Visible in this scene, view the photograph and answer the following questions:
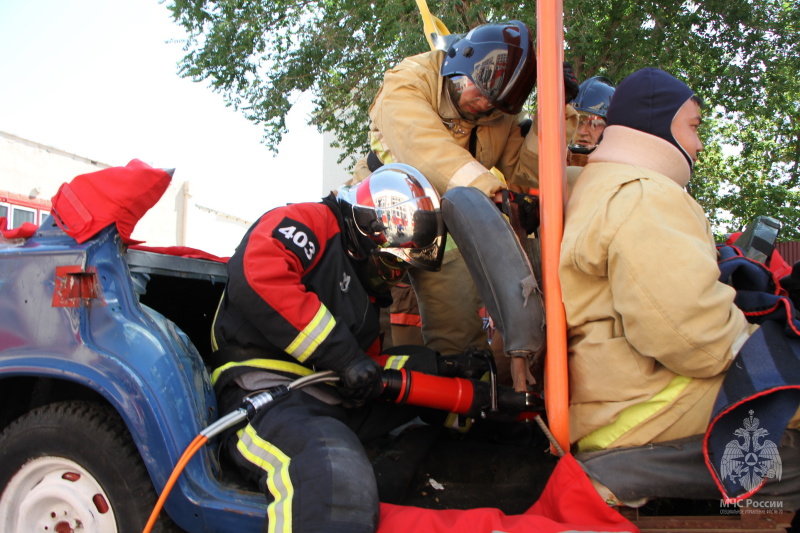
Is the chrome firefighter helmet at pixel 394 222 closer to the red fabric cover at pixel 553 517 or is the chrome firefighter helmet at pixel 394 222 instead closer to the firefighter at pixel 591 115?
the red fabric cover at pixel 553 517

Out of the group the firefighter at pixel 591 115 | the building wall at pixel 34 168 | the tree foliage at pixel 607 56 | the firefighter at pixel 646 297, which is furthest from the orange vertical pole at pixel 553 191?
the building wall at pixel 34 168

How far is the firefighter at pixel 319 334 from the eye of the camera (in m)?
1.89

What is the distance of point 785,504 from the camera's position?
68.3 inches

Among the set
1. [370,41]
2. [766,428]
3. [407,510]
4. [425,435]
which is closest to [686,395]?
[766,428]

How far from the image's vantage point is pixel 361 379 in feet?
7.57

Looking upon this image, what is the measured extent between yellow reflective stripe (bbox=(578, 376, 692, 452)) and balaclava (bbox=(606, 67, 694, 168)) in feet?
2.41

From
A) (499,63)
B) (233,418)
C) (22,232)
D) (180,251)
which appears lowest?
(233,418)

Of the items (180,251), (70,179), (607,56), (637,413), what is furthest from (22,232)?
(70,179)

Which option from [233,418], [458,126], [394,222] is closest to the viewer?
[233,418]

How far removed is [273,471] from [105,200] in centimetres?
107

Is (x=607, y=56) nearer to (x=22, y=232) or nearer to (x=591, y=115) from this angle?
(x=591, y=115)

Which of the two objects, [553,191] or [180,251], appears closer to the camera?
[553,191]

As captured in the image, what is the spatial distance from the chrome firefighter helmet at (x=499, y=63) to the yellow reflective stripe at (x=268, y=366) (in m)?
1.60

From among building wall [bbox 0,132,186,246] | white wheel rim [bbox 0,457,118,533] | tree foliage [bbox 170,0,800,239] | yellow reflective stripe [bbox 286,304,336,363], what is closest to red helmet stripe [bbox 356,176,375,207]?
yellow reflective stripe [bbox 286,304,336,363]
